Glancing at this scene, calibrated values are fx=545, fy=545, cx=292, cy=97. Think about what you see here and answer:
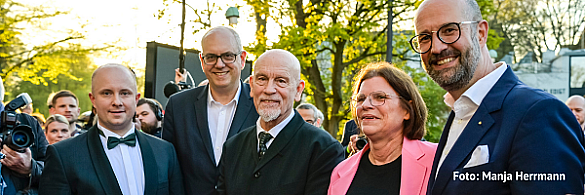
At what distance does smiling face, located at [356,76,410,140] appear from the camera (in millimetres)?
3193

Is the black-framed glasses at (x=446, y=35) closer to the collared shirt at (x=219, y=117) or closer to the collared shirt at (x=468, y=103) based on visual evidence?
the collared shirt at (x=468, y=103)

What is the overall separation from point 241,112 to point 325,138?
0.95 meters

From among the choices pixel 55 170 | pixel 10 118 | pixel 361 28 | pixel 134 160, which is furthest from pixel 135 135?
pixel 361 28

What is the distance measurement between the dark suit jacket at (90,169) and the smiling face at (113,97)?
0.14m

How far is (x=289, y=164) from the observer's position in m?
3.33

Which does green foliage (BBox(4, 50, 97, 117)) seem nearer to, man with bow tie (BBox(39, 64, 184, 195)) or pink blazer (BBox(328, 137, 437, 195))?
man with bow tie (BBox(39, 64, 184, 195))

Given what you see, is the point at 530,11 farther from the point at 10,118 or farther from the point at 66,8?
the point at 10,118

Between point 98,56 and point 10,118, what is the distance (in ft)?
62.2

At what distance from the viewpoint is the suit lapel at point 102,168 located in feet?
11.1

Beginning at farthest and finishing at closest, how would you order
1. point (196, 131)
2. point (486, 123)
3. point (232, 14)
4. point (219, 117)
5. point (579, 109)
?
point (232, 14), point (579, 109), point (219, 117), point (196, 131), point (486, 123)

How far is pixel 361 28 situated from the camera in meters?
16.6

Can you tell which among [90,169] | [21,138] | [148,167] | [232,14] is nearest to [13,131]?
[21,138]

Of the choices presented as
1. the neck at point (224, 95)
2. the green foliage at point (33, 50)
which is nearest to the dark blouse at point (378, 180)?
the neck at point (224, 95)

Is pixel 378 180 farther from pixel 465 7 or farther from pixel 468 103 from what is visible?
pixel 465 7
